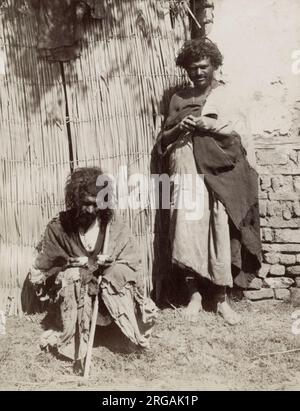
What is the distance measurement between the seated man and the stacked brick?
118 cm

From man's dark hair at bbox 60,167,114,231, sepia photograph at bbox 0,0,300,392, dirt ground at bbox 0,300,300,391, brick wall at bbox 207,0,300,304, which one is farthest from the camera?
brick wall at bbox 207,0,300,304

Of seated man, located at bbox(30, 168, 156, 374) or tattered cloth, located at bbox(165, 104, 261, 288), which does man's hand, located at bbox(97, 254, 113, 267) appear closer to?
seated man, located at bbox(30, 168, 156, 374)

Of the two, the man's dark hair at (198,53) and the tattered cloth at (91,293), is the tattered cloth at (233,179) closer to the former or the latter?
the man's dark hair at (198,53)

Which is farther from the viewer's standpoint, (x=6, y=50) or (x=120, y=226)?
(x=6, y=50)

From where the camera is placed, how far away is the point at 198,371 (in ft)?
13.9

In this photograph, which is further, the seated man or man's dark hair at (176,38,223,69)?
man's dark hair at (176,38,223,69)

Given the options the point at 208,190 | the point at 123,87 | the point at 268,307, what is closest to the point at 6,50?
the point at 123,87

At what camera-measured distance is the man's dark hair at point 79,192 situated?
4758 millimetres

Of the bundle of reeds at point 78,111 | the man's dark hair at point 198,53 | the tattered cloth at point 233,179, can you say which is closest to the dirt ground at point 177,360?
the tattered cloth at point 233,179

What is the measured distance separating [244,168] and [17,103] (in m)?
1.91

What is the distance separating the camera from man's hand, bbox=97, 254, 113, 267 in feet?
15.0

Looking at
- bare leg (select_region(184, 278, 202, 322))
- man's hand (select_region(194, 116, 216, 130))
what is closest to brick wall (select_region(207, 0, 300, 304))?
man's hand (select_region(194, 116, 216, 130))

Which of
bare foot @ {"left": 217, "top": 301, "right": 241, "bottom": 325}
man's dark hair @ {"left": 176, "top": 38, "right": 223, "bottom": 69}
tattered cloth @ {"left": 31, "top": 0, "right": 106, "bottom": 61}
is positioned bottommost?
bare foot @ {"left": 217, "top": 301, "right": 241, "bottom": 325}
